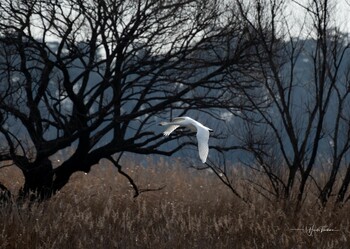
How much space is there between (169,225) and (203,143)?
2413 mm

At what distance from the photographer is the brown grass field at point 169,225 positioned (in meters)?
7.71

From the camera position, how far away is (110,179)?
14.8 m

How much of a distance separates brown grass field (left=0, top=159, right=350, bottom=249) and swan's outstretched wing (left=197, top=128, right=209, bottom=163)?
4.55 ft

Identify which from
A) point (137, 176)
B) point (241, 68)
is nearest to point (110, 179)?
point (137, 176)

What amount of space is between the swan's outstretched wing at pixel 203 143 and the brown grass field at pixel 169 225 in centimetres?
139

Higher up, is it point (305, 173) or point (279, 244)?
point (305, 173)

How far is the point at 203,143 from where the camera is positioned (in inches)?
252

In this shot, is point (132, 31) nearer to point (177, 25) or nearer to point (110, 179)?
point (177, 25)

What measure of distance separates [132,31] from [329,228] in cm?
322

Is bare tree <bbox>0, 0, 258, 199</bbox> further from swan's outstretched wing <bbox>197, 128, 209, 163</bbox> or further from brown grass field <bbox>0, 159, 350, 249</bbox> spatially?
swan's outstretched wing <bbox>197, 128, 209, 163</bbox>
